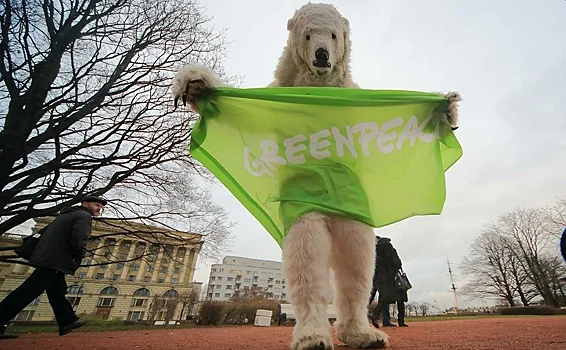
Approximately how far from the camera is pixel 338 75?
2377mm

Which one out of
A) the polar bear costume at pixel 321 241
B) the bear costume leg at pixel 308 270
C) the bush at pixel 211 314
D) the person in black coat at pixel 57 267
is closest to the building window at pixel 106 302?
the bush at pixel 211 314

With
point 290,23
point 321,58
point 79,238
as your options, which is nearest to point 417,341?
point 321,58

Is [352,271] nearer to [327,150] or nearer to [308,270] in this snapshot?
[308,270]

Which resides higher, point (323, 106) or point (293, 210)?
point (323, 106)

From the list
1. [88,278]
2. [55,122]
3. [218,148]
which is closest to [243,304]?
[55,122]

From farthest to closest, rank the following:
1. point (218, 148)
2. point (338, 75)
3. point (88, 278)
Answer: point (88, 278) < point (338, 75) < point (218, 148)

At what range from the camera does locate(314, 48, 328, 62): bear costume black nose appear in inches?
84.3

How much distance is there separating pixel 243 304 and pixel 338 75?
1407 cm

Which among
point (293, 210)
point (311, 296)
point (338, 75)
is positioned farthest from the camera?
point (338, 75)

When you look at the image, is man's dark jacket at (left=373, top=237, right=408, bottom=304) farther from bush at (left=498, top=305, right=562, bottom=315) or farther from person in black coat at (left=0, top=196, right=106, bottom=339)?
bush at (left=498, top=305, right=562, bottom=315)

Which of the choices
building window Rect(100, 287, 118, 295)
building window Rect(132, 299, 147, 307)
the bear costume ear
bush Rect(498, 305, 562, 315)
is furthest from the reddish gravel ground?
building window Rect(132, 299, 147, 307)

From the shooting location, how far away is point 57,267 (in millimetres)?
3549

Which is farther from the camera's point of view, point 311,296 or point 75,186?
point 75,186

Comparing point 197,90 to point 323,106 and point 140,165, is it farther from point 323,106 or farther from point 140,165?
point 140,165
